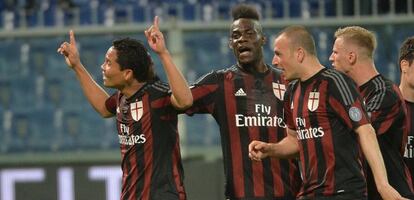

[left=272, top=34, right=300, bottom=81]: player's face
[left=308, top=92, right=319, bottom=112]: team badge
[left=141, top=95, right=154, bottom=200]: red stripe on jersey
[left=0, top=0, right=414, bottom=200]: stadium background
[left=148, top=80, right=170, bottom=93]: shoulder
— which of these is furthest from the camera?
[left=0, top=0, right=414, bottom=200]: stadium background

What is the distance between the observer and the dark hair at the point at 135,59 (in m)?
5.39

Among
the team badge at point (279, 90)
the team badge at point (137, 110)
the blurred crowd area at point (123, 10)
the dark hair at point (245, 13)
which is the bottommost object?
the team badge at point (137, 110)

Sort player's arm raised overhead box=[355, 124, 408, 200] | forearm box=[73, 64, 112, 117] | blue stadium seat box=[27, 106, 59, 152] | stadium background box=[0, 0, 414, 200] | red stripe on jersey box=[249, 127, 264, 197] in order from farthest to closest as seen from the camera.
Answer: blue stadium seat box=[27, 106, 59, 152] < stadium background box=[0, 0, 414, 200] < forearm box=[73, 64, 112, 117] < red stripe on jersey box=[249, 127, 264, 197] < player's arm raised overhead box=[355, 124, 408, 200]

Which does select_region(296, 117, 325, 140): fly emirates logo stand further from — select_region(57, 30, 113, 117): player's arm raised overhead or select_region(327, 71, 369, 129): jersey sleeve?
select_region(57, 30, 113, 117): player's arm raised overhead

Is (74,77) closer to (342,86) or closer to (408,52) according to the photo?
→ (408,52)

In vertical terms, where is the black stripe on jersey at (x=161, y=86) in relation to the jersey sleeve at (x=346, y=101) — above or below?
above

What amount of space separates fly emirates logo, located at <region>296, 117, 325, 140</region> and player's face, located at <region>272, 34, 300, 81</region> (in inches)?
9.0

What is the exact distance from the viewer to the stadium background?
7422mm

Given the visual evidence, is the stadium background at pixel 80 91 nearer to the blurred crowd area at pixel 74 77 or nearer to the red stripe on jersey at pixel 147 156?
the blurred crowd area at pixel 74 77

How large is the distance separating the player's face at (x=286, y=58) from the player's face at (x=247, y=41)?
0.38 m

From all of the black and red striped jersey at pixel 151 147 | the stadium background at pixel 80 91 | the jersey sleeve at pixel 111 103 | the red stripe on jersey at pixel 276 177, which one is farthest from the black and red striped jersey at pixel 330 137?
the stadium background at pixel 80 91

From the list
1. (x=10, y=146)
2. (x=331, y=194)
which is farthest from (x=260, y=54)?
(x=10, y=146)

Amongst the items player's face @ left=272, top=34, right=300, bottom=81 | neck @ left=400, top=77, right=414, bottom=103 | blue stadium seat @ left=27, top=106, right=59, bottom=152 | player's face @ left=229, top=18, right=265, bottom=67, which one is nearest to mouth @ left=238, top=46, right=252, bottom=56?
player's face @ left=229, top=18, right=265, bottom=67

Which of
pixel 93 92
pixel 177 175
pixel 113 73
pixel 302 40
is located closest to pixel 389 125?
pixel 302 40
